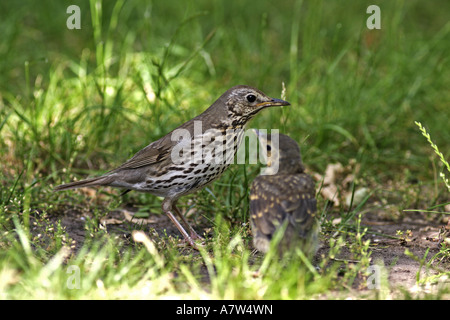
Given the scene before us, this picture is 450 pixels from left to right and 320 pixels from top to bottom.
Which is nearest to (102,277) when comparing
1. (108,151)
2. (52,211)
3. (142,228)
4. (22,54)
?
(142,228)

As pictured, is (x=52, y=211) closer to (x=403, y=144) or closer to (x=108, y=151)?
(x=108, y=151)

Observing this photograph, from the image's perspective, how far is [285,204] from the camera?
443cm

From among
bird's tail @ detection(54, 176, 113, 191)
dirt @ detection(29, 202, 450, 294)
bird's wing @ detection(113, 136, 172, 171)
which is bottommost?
dirt @ detection(29, 202, 450, 294)

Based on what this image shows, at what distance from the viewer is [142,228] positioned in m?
5.59

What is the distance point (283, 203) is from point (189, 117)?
2.64 m

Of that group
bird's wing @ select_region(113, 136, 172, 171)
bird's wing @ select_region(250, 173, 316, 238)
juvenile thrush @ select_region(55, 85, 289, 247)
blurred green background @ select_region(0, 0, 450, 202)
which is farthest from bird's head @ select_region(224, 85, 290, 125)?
bird's wing @ select_region(250, 173, 316, 238)

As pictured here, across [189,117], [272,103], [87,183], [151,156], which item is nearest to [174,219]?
[151,156]

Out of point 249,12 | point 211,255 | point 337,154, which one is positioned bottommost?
point 211,255

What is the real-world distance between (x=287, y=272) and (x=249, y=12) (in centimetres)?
699

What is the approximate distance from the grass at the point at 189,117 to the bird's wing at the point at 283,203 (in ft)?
0.77

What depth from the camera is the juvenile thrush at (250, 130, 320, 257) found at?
14.2 ft

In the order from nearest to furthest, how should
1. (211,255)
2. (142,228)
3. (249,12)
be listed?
(211,255) < (142,228) < (249,12)

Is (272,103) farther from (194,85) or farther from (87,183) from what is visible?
(194,85)

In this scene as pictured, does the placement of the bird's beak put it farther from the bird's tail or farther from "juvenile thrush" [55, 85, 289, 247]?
the bird's tail
